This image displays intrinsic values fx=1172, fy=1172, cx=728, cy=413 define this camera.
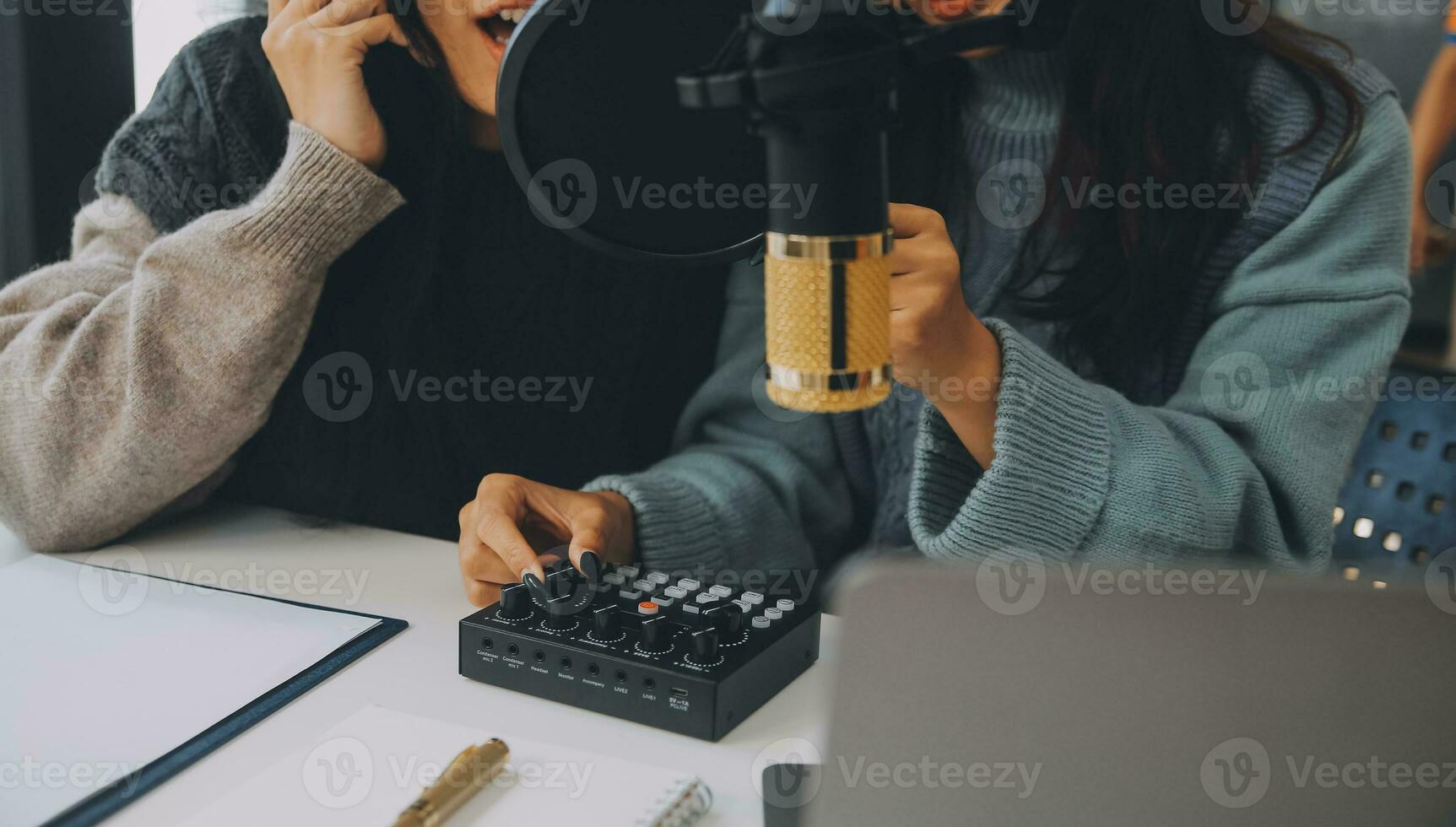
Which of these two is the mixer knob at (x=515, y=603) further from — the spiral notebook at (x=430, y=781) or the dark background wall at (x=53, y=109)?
the dark background wall at (x=53, y=109)

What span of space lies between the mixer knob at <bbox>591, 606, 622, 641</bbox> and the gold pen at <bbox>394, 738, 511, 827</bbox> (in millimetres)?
99

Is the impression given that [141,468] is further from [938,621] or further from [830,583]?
[938,621]

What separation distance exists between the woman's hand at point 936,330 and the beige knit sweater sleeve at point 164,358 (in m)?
0.51

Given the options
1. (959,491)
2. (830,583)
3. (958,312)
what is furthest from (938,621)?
(830,583)

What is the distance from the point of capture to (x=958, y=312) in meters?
0.71

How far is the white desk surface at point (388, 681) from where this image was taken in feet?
2.09

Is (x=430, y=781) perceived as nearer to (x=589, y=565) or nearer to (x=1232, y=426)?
(x=589, y=565)

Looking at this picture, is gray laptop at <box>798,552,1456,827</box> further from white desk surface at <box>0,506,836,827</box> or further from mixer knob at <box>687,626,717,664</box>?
mixer knob at <box>687,626,717,664</box>

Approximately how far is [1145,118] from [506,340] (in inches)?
24.1

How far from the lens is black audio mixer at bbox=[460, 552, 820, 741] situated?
69 cm

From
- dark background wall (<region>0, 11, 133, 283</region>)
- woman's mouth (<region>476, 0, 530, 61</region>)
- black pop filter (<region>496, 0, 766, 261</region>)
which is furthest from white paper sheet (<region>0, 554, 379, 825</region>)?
dark background wall (<region>0, 11, 133, 283</region>)

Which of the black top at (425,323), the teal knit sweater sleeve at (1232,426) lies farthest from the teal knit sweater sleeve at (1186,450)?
the black top at (425,323)

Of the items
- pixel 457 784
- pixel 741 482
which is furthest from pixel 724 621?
pixel 741 482

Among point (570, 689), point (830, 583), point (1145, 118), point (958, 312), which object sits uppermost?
point (1145, 118)
